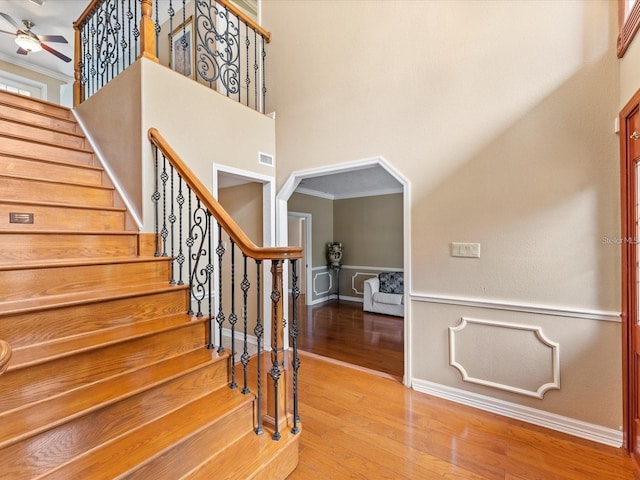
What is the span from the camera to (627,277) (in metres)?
1.85

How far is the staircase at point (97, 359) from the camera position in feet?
3.91

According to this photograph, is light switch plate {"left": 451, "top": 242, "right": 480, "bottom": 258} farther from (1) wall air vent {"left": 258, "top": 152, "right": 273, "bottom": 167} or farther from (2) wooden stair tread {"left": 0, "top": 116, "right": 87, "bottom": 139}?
(2) wooden stair tread {"left": 0, "top": 116, "right": 87, "bottom": 139}

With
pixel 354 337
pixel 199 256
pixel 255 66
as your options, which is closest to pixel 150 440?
pixel 199 256

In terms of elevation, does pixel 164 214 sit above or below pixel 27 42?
below

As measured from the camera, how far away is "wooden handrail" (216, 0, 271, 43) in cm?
301

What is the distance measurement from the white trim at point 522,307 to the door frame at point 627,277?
0.10m

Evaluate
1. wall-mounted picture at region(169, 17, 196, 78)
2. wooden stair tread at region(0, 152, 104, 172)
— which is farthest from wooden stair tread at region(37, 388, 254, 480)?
wall-mounted picture at region(169, 17, 196, 78)

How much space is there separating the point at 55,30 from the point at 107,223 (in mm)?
4406

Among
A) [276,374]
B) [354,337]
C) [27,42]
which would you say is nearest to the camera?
[276,374]

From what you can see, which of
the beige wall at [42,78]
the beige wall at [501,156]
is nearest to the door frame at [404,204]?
the beige wall at [501,156]

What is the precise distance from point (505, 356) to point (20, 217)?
3479 millimetres

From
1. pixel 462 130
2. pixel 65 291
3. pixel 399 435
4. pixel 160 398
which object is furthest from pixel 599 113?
pixel 65 291

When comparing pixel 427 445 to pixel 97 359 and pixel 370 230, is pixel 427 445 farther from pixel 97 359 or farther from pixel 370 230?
pixel 370 230

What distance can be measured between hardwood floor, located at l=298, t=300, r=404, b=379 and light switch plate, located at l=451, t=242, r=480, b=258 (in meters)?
1.30
